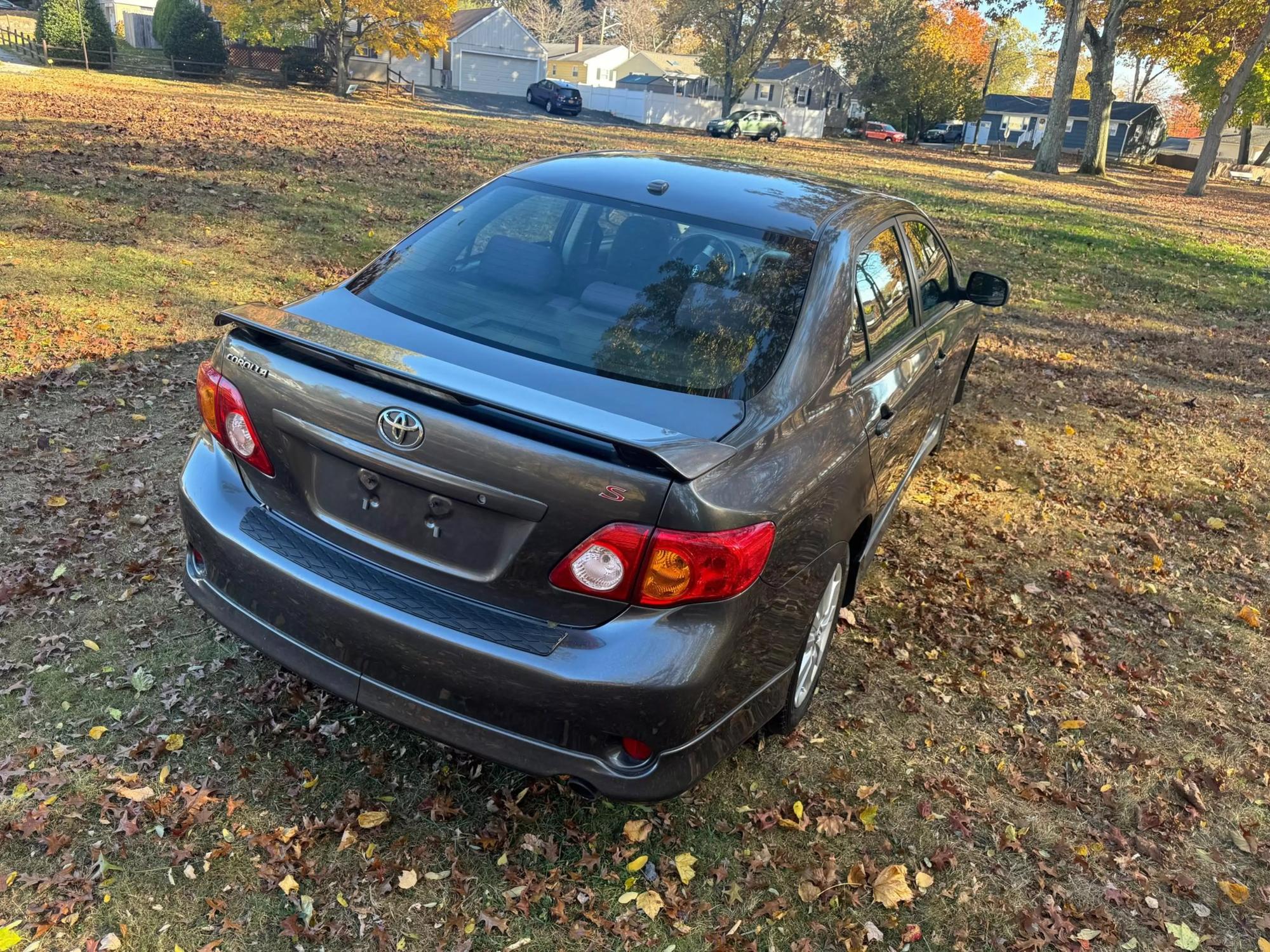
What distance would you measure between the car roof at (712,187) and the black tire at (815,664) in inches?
50.6

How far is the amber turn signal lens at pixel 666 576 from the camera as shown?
226cm

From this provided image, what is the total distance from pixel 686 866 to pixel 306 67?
41467mm

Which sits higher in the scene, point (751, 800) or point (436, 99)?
point (436, 99)

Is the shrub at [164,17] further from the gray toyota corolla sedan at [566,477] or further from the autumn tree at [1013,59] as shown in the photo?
the autumn tree at [1013,59]

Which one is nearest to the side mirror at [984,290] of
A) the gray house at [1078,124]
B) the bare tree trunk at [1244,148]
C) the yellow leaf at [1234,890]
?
the yellow leaf at [1234,890]

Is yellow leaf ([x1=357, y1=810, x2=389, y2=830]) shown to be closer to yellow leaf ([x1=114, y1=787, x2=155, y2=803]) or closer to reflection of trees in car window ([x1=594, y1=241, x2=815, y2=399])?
yellow leaf ([x1=114, y1=787, x2=155, y2=803])

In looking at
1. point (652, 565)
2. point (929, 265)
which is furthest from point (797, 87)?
point (652, 565)

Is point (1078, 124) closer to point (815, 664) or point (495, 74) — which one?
point (495, 74)

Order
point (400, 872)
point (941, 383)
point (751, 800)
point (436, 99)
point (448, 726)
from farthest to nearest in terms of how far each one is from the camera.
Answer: point (436, 99), point (941, 383), point (751, 800), point (400, 872), point (448, 726)

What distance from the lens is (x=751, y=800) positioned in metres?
3.10

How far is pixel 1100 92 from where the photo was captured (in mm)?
35438

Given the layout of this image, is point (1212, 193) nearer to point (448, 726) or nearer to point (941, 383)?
point (941, 383)

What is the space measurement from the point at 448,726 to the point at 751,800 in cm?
119

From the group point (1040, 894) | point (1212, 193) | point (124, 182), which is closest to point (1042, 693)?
point (1040, 894)
